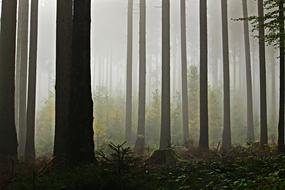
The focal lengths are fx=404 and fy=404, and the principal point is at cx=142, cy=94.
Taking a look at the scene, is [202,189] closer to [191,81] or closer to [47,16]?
[191,81]

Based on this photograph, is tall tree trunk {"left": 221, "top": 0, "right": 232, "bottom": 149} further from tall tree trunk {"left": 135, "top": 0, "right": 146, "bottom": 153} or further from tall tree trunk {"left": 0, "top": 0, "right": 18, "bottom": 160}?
tall tree trunk {"left": 0, "top": 0, "right": 18, "bottom": 160}

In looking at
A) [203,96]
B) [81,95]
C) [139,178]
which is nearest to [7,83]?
[81,95]

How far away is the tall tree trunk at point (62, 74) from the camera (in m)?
11.1

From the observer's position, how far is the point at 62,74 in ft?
38.1

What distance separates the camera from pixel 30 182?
7301 mm

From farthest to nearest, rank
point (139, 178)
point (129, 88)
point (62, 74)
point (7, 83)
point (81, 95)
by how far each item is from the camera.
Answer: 1. point (129, 88)
2. point (7, 83)
3. point (62, 74)
4. point (81, 95)
5. point (139, 178)

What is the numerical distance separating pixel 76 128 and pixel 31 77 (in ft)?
27.5

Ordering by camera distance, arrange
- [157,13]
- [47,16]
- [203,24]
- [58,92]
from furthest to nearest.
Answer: [47,16], [157,13], [203,24], [58,92]

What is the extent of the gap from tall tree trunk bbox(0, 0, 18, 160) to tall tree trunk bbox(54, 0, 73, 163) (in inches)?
87.8

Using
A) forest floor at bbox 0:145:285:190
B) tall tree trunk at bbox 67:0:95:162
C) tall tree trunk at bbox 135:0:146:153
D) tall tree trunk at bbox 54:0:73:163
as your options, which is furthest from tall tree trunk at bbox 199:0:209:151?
tall tree trunk at bbox 67:0:95:162

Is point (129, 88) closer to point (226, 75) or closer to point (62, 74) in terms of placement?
point (226, 75)

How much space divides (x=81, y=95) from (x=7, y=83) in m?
4.52


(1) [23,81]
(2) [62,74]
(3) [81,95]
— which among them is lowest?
(3) [81,95]

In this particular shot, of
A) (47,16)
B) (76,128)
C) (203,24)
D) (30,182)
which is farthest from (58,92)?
(47,16)
